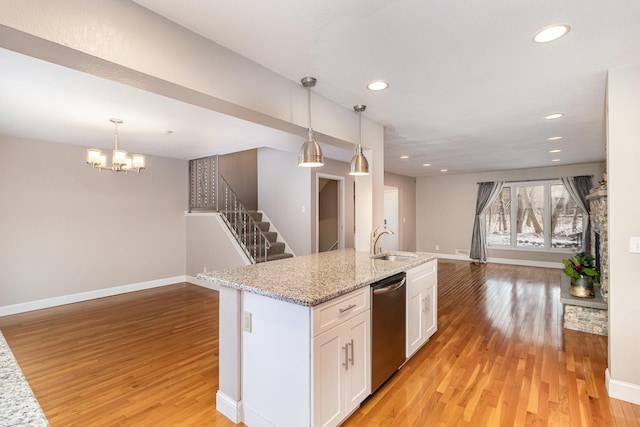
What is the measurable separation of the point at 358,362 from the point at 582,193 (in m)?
7.43

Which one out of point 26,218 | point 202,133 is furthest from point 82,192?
point 202,133

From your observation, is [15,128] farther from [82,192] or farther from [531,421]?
[531,421]

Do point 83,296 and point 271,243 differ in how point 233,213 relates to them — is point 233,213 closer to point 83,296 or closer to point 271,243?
point 271,243

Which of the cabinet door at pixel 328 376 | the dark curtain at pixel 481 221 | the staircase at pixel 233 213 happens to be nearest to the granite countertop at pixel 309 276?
the cabinet door at pixel 328 376

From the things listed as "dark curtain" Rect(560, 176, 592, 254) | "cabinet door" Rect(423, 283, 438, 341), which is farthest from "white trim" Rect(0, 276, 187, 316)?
"dark curtain" Rect(560, 176, 592, 254)

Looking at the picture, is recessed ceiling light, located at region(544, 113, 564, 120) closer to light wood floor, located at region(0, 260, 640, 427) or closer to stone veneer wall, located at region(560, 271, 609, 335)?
stone veneer wall, located at region(560, 271, 609, 335)

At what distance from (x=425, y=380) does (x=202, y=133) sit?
3629 mm

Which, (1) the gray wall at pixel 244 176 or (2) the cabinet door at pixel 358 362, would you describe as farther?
(1) the gray wall at pixel 244 176

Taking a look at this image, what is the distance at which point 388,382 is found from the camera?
2422 millimetres

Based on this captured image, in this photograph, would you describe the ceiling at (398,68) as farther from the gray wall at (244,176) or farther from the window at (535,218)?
the window at (535,218)

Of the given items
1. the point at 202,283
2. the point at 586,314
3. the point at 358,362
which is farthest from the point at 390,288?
the point at 202,283

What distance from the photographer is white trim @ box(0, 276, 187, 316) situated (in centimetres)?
412

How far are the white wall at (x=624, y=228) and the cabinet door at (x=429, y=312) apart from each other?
1.33 metres

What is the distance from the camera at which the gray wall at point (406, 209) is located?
27.6 ft
